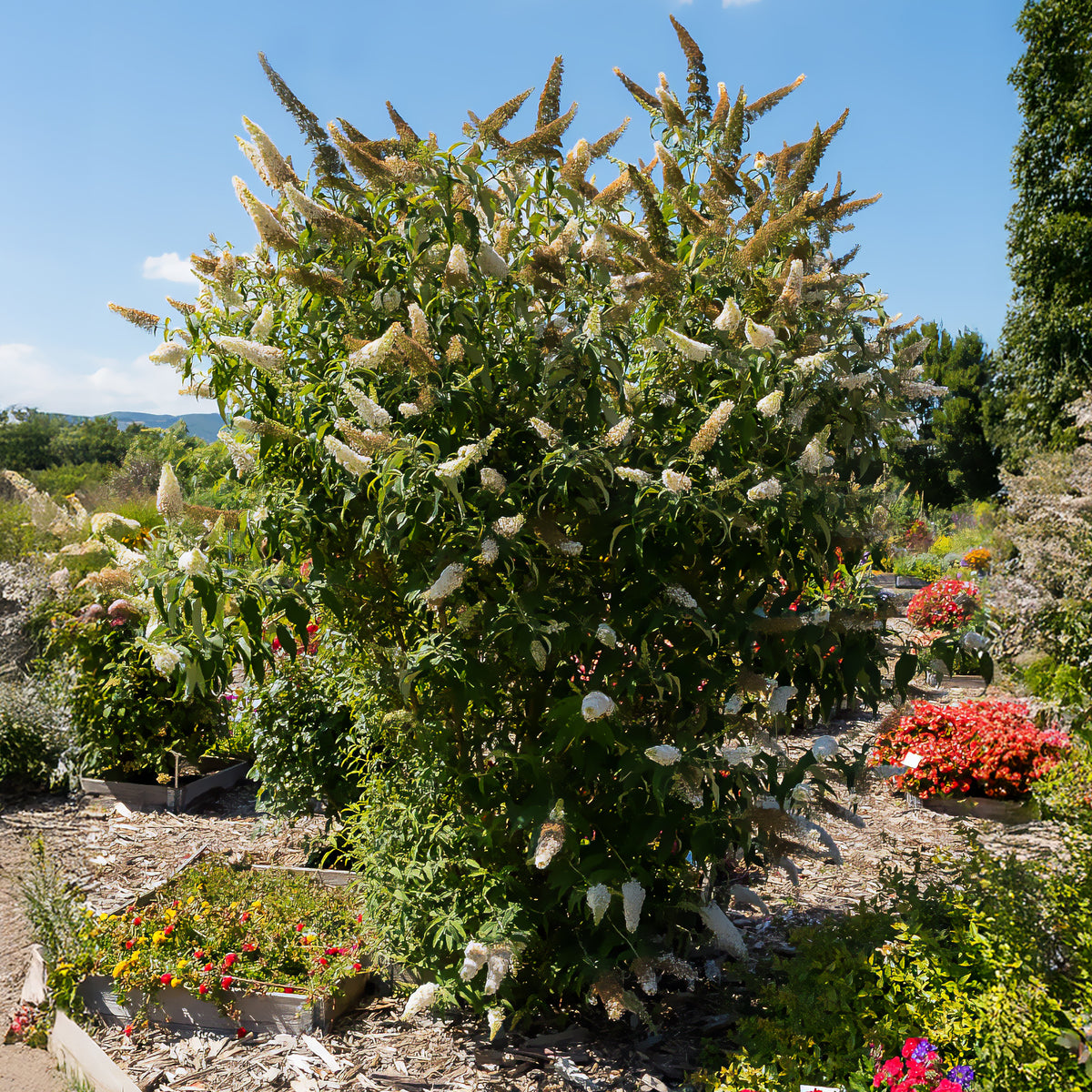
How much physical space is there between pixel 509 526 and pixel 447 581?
0.78ft

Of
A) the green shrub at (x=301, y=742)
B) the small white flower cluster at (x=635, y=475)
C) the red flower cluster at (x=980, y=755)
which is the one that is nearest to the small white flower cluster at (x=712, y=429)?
the small white flower cluster at (x=635, y=475)

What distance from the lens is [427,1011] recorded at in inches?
122

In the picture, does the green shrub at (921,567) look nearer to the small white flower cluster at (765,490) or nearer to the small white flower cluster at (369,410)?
the small white flower cluster at (765,490)

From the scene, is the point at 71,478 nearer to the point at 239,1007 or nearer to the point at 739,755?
the point at 239,1007

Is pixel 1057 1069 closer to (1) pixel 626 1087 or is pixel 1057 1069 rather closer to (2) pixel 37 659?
(1) pixel 626 1087

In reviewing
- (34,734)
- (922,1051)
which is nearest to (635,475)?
(922,1051)

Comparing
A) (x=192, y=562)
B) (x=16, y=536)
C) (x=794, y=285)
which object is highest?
(x=794, y=285)

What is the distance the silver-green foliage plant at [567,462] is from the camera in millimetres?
2184

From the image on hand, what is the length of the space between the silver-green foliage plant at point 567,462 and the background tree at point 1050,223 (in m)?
15.1

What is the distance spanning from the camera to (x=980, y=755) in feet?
16.9

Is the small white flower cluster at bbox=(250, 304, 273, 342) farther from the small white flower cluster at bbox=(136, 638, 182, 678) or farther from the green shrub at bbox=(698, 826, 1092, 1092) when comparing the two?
the green shrub at bbox=(698, 826, 1092, 1092)

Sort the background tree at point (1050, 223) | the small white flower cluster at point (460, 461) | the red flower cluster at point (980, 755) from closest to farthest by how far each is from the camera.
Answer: the small white flower cluster at point (460, 461) → the red flower cluster at point (980, 755) → the background tree at point (1050, 223)

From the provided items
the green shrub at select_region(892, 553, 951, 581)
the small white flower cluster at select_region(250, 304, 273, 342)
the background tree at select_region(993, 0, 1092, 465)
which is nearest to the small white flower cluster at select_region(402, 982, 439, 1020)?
the small white flower cluster at select_region(250, 304, 273, 342)

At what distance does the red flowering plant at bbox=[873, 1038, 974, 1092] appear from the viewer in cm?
203
